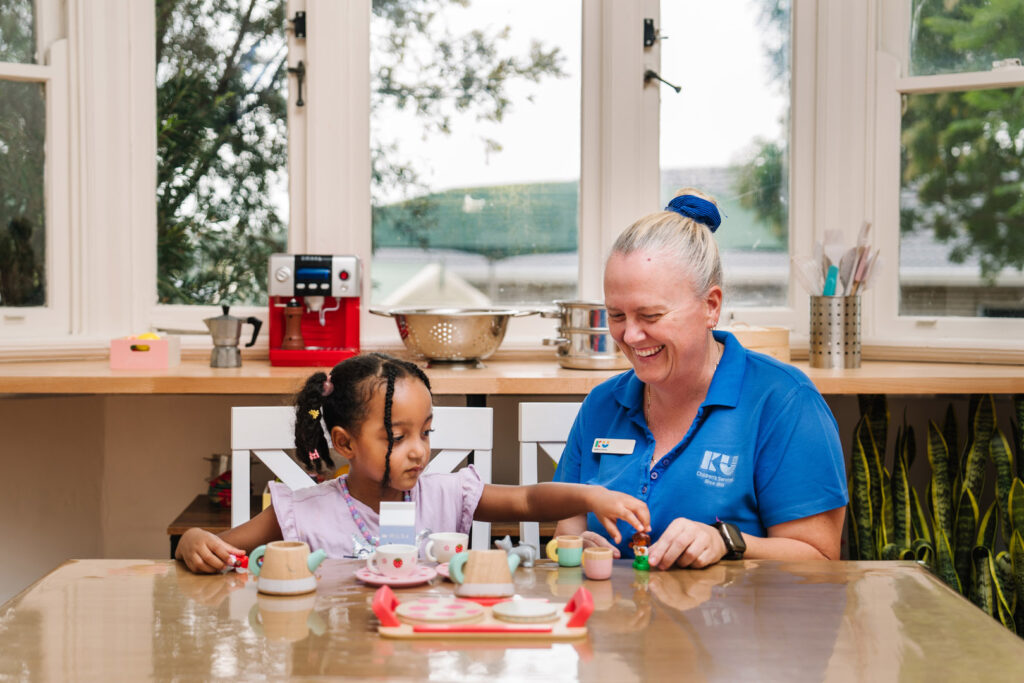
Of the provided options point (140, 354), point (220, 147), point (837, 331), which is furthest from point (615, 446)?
point (220, 147)

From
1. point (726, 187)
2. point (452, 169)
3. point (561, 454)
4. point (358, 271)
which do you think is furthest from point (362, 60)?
point (561, 454)

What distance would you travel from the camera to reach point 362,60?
3.27m

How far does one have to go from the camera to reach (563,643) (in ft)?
4.00

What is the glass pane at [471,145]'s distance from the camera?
3.31 metres

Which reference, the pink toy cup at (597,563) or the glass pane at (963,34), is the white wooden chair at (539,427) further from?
the glass pane at (963,34)

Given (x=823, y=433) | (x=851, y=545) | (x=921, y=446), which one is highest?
(x=823, y=433)

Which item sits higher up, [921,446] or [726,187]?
[726,187]

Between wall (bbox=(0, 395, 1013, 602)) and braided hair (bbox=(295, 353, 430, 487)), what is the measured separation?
1193mm

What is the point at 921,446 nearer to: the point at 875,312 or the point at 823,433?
the point at 875,312

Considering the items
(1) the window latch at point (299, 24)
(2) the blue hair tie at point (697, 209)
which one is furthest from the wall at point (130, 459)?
(2) the blue hair tie at point (697, 209)

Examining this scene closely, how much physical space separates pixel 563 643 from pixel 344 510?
75 centimetres

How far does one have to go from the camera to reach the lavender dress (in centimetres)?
182

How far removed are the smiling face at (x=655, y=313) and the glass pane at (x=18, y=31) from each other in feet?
7.13

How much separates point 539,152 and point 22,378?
Result: 1.66 m
